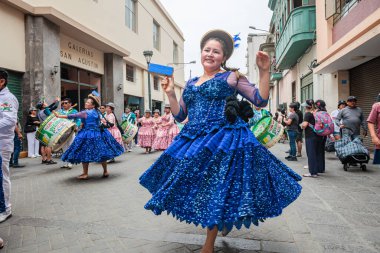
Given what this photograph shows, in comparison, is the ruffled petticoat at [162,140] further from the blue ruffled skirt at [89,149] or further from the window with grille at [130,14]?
the window with grille at [130,14]

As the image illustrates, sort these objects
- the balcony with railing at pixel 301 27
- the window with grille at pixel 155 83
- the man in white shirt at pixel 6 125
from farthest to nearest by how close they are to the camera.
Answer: the window with grille at pixel 155 83 < the balcony with railing at pixel 301 27 < the man in white shirt at pixel 6 125

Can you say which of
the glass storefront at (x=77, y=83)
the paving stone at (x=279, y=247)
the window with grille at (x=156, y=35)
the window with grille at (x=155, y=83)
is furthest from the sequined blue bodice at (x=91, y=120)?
the window with grille at (x=156, y=35)

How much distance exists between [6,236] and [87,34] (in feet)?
38.5

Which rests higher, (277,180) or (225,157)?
(225,157)

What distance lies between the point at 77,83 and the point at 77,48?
62.8 inches

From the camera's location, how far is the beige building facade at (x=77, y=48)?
36.3ft

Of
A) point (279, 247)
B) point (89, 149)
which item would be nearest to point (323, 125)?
point (279, 247)

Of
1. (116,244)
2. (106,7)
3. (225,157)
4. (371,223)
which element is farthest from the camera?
(106,7)

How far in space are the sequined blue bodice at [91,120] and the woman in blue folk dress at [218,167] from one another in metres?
4.27

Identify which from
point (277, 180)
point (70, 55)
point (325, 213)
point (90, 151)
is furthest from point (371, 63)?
point (70, 55)

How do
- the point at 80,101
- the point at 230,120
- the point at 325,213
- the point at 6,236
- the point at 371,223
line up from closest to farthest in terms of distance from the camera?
1. the point at 230,120
2. the point at 6,236
3. the point at 371,223
4. the point at 325,213
5. the point at 80,101

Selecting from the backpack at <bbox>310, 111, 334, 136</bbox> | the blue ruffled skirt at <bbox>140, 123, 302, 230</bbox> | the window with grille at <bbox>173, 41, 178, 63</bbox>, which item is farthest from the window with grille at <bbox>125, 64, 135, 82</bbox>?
the blue ruffled skirt at <bbox>140, 123, 302, 230</bbox>

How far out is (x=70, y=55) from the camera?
46.0 feet

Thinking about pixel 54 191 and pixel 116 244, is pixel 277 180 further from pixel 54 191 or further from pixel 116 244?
pixel 54 191
